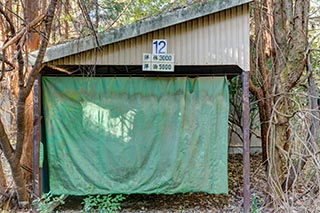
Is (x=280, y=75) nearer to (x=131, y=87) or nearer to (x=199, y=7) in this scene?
(x=199, y=7)

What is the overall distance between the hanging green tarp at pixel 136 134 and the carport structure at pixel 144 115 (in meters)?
0.02

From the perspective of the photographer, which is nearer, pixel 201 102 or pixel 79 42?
pixel 79 42

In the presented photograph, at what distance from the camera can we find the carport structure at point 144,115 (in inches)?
197

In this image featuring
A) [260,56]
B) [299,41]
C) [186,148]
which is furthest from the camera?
[260,56]

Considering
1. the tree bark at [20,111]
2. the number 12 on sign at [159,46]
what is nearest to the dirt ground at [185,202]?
the tree bark at [20,111]

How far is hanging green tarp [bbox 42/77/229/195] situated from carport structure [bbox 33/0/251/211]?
2 centimetres

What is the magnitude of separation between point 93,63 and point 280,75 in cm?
313

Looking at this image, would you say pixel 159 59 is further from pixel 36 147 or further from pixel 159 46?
pixel 36 147

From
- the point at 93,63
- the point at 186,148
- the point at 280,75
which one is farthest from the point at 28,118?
the point at 280,75

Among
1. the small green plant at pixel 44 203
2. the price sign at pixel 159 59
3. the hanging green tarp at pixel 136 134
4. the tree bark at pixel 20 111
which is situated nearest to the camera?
the tree bark at pixel 20 111

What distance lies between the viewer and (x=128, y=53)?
16.5 ft

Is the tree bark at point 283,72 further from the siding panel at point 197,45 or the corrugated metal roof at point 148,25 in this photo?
Answer: the corrugated metal roof at point 148,25

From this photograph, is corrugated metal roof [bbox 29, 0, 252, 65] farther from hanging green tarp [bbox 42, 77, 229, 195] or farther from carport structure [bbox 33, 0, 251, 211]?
hanging green tarp [bbox 42, 77, 229, 195]

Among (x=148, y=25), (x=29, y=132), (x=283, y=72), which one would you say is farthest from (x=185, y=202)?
(x=148, y=25)
